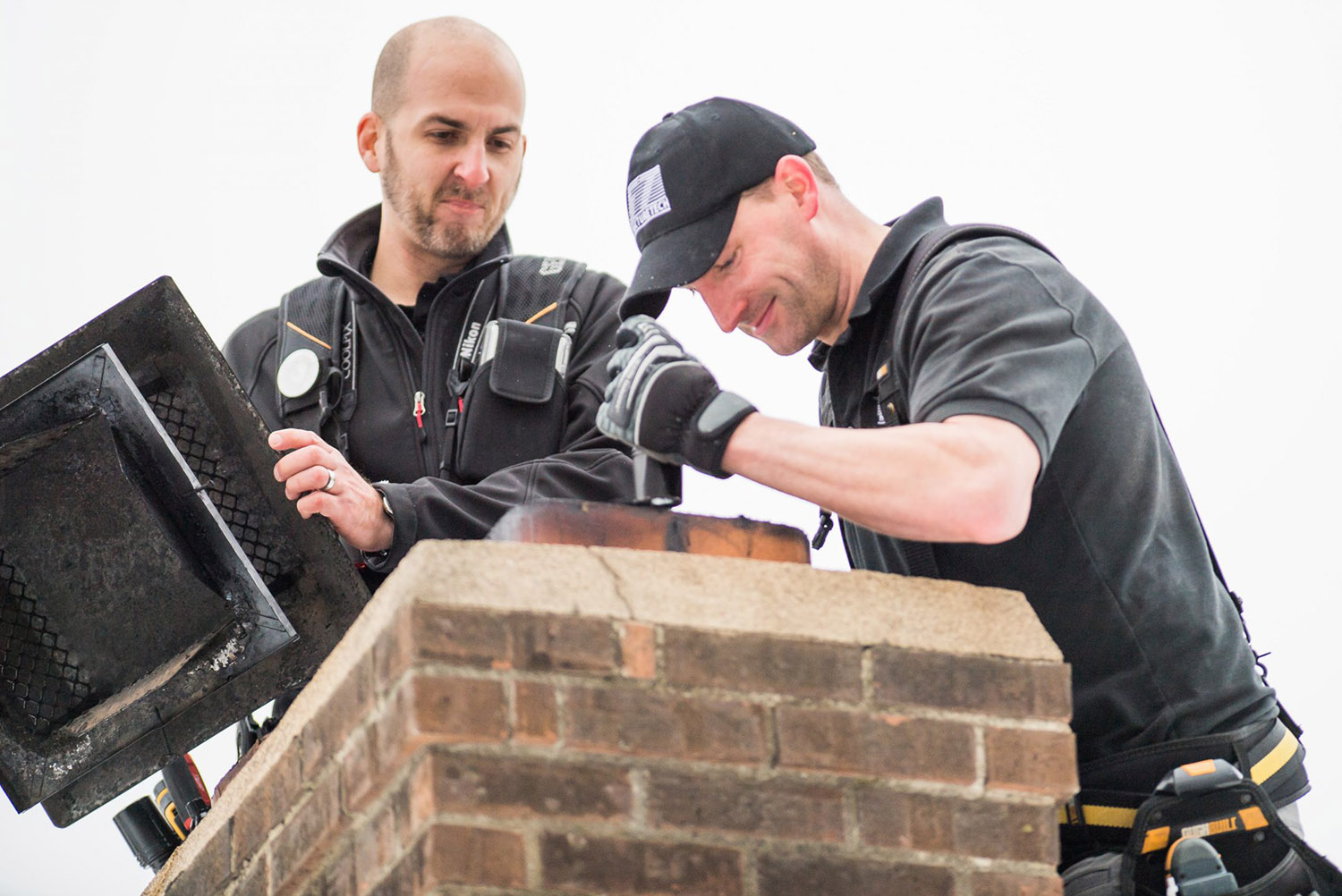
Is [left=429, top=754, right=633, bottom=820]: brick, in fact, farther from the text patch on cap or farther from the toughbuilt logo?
the text patch on cap

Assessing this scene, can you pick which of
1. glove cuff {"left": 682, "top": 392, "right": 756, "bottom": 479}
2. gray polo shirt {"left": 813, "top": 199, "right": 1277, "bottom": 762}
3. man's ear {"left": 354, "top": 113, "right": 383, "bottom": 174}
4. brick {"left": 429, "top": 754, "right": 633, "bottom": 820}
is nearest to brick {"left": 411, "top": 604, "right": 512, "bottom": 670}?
brick {"left": 429, "top": 754, "right": 633, "bottom": 820}

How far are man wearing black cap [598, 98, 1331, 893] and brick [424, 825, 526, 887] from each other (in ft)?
2.09

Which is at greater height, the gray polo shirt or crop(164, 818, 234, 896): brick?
the gray polo shirt

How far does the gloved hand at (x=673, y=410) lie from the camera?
7.49 ft

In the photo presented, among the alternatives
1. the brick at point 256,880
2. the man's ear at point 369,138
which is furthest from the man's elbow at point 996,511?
the man's ear at point 369,138

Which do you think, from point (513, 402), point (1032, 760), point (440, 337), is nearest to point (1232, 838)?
point (1032, 760)

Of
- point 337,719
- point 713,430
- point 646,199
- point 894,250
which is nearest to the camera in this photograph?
point 337,719

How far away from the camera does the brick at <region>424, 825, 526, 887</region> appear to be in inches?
73.8

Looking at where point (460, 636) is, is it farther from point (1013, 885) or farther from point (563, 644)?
point (1013, 885)

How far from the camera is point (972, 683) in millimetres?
2072

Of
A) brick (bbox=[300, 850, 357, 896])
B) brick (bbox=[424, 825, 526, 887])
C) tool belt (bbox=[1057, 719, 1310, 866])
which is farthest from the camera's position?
tool belt (bbox=[1057, 719, 1310, 866])

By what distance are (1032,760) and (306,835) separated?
0.97 metres

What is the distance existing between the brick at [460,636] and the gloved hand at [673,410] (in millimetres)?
470

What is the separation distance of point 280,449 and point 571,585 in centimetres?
100
